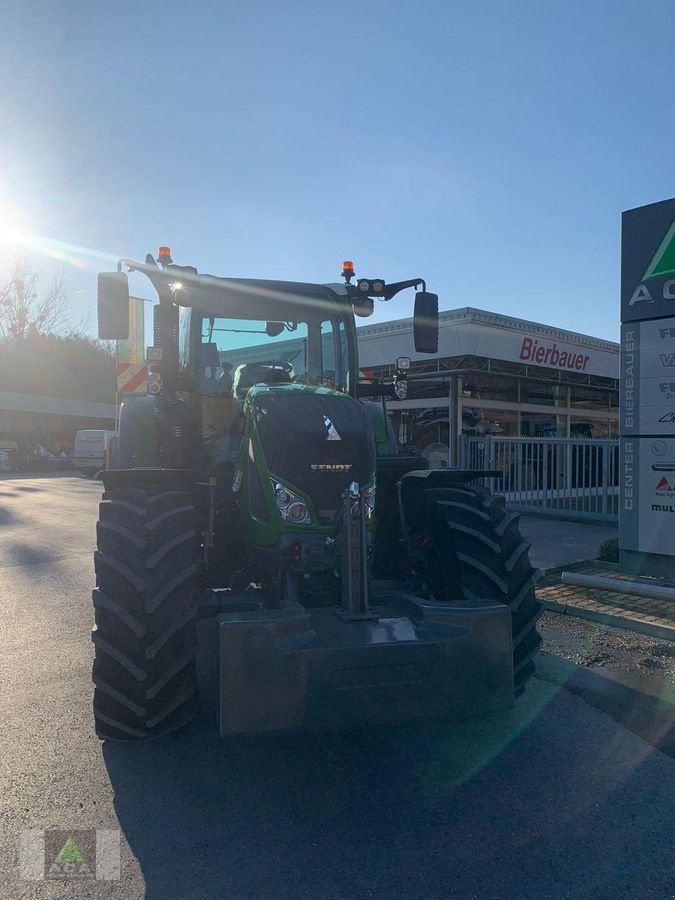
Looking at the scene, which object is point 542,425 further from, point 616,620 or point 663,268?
point 616,620

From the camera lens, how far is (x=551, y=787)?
3.49 m

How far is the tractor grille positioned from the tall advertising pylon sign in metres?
4.71

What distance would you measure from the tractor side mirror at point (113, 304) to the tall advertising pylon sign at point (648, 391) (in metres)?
5.47

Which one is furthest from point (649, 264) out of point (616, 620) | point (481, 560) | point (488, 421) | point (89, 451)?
point (89, 451)

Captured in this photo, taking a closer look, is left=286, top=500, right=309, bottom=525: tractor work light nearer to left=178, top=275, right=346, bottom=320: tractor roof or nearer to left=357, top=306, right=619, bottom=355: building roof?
left=178, top=275, right=346, bottom=320: tractor roof

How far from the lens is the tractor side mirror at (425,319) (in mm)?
5379

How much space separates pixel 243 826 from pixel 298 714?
21.7 inches

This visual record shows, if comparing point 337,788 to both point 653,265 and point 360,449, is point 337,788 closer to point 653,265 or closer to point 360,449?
point 360,449

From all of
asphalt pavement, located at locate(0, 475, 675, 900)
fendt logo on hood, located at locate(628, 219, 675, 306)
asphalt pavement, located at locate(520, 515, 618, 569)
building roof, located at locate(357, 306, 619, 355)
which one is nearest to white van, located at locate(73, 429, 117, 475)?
building roof, located at locate(357, 306, 619, 355)

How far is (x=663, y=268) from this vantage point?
7.58 meters

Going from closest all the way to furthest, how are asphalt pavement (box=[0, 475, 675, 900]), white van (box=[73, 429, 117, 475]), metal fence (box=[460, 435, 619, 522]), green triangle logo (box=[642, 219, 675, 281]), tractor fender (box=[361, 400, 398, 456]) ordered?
asphalt pavement (box=[0, 475, 675, 900]), tractor fender (box=[361, 400, 398, 456]), green triangle logo (box=[642, 219, 675, 281]), metal fence (box=[460, 435, 619, 522]), white van (box=[73, 429, 117, 475])

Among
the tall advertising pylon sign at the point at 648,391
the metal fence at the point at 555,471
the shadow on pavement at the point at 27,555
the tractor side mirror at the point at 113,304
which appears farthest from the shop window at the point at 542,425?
the tractor side mirror at the point at 113,304

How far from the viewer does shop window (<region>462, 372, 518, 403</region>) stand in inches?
659

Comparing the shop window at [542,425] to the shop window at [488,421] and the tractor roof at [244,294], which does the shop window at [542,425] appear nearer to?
the shop window at [488,421]
